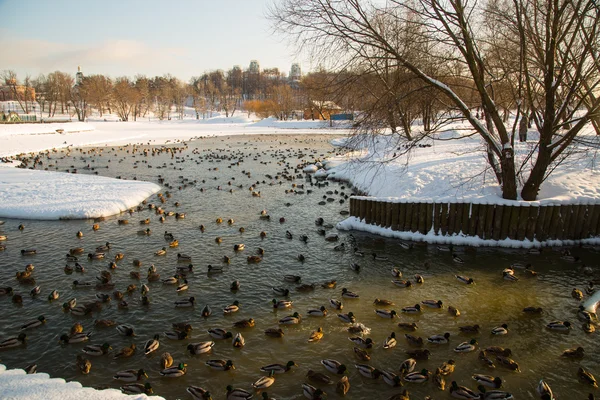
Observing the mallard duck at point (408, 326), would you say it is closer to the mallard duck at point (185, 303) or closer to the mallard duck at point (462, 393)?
the mallard duck at point (462, 393)

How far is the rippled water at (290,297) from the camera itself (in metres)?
8.73

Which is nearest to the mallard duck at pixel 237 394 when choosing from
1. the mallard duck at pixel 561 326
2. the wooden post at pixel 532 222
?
the mallard duck at pixel 561 326

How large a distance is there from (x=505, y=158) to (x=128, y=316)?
15834 mm

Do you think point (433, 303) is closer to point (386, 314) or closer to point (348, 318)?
point (386, 314)

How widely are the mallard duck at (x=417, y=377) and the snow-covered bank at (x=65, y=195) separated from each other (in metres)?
17.7

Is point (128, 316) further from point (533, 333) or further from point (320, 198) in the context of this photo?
point (320, 198)

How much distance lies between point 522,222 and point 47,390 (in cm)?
1692

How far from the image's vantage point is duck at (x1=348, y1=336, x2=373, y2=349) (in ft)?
31.1

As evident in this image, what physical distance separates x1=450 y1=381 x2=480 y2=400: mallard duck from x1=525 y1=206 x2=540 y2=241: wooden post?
10.8 meters

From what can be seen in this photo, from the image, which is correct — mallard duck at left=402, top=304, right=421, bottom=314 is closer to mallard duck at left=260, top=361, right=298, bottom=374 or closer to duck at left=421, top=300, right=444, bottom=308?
duck at left=421, top=300, right=444, bottom=308

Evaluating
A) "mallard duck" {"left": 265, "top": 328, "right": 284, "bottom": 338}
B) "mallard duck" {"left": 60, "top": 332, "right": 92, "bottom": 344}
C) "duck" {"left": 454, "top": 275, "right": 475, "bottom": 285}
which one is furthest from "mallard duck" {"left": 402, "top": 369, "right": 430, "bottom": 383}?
"mallard duck" {"left": 60, "top": 332, "right": 92, "bottom": 344}

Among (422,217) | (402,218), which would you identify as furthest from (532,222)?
(402,218)

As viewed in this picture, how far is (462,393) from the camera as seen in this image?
26.0 ft

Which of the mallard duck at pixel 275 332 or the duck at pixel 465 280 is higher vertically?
the duck at pixel 465 280
